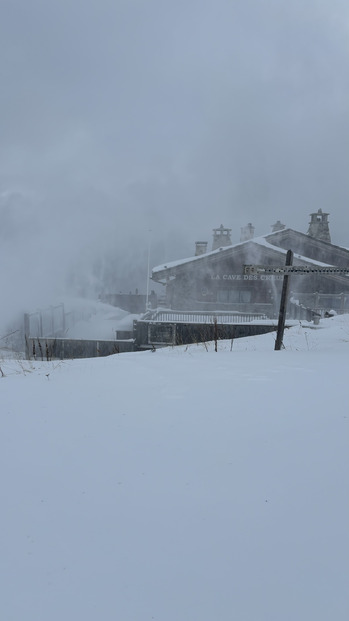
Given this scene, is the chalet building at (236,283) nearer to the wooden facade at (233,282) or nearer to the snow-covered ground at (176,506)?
the wooden facade at (233,282)

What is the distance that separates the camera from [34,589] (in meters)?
1.93

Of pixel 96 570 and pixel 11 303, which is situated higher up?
pixel 11 303

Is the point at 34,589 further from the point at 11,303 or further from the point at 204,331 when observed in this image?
the point at 11,303

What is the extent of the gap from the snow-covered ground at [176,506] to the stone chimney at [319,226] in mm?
32075

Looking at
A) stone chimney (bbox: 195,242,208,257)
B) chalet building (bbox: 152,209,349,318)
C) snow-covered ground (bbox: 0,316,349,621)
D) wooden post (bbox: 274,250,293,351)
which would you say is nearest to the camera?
snow-covered ground (bbox: 0,316,349,621)

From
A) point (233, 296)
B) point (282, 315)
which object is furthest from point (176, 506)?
point (233, 296)

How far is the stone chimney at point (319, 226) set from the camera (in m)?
33.6

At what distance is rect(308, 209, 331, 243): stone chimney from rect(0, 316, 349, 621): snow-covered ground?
32.1 metres

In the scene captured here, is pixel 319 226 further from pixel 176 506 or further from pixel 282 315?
pixel 176 506

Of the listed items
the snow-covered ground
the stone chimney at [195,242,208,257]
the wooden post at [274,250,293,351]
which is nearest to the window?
the stone chimney at [195,242,208,257]

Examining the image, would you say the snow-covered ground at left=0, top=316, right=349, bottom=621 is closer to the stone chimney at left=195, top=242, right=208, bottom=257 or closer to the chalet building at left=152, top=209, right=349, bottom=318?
the chalet building at left=152, top=209, right=349, bottom=318

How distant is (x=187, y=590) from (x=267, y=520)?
2.35 feet

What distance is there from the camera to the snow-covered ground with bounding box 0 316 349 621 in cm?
188

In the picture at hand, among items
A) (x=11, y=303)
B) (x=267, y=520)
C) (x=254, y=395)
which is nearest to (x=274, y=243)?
(x=11, y=303)
